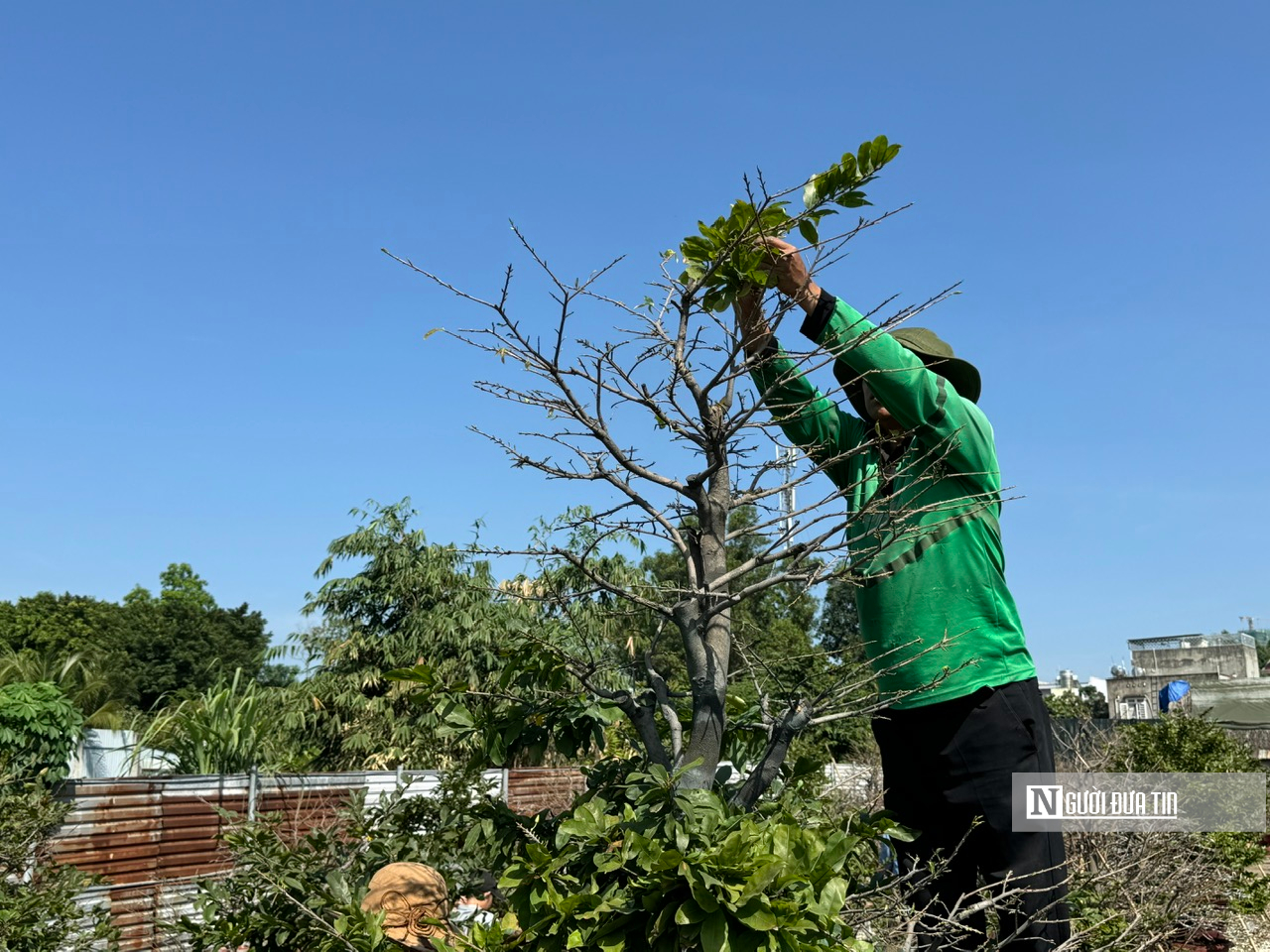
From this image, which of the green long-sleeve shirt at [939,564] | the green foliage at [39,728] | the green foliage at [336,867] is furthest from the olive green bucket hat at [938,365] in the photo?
the green foliage at [39,728]

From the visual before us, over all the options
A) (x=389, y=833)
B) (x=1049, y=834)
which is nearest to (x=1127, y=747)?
(x=1049, y=834)

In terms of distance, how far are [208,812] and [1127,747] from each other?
719cm

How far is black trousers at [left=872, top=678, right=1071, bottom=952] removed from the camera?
2.35 m

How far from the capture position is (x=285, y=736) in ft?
52.7

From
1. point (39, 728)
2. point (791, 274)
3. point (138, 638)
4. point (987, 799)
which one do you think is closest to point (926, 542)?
point (987, 799)

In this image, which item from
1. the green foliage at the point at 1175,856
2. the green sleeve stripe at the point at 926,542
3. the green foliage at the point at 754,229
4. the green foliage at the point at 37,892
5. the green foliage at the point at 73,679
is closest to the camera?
the green foliage at the point at 754,229

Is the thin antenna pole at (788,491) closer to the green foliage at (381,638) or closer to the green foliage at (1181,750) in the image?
the green foliage at (1181,750)

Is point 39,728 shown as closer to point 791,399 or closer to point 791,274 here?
point 791,399

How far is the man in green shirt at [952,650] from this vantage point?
234 centimetres

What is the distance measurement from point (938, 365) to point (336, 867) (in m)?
2.02

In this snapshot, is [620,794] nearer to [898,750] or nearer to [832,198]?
[898,750]

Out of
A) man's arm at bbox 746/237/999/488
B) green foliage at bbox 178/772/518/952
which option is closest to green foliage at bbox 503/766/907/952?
green foliage at bbox 178/772/518/952

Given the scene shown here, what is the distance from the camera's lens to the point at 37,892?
3.16 m

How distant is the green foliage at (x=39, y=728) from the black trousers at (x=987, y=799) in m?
7.55
